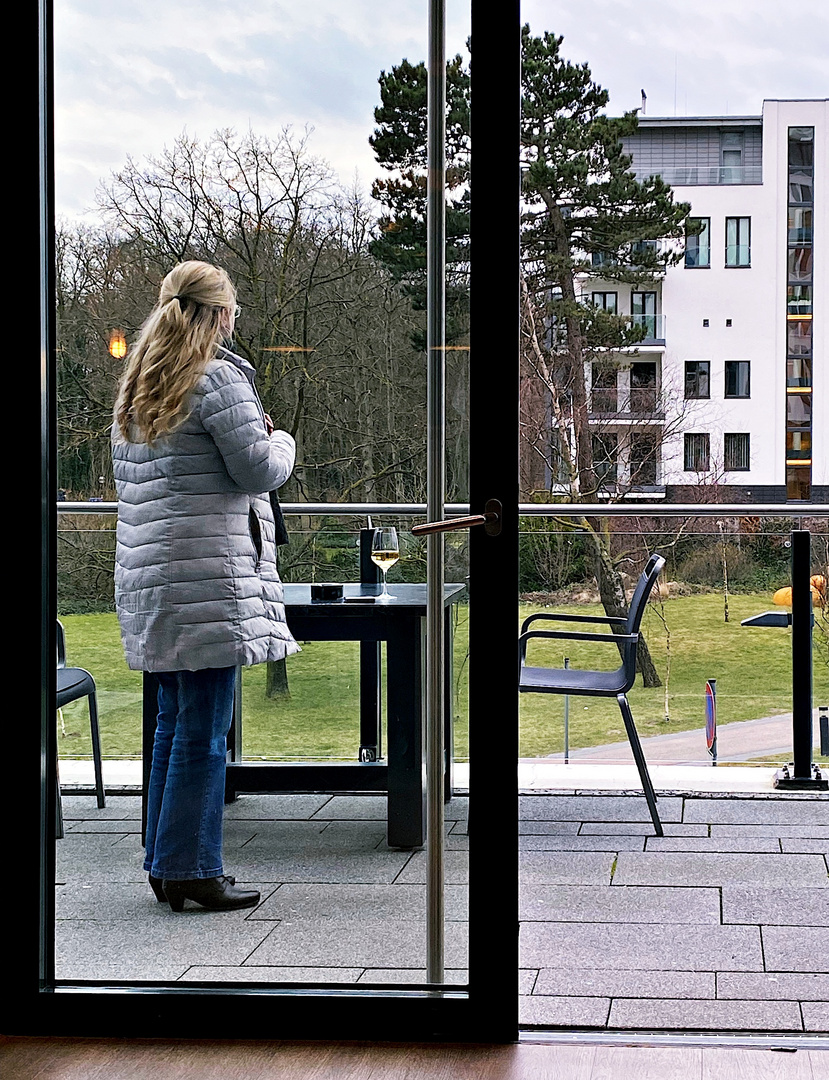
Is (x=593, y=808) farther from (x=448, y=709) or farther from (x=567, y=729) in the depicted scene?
(x=448, y=709)

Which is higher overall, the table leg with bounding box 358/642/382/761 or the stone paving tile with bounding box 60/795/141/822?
the table leg with bounding box 358/642/382/761

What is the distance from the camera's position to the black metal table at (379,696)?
215 centimetres

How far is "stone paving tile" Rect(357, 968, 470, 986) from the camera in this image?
7.05 ft

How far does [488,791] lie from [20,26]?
61.8 inches

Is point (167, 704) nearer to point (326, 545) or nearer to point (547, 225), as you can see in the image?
Result: point (326, 545)

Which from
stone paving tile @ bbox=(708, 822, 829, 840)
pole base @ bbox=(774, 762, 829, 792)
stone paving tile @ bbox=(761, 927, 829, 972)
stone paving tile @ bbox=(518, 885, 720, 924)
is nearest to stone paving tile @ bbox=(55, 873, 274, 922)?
stone paving tile @ bbox=(518, 885, 720, 924)

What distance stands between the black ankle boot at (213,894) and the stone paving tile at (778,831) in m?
1.70

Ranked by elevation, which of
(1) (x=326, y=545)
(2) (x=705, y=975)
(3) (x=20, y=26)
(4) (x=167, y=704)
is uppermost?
(3) (x=20, y=26)

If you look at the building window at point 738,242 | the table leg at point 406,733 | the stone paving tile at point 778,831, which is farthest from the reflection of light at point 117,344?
the building window at point 738,242

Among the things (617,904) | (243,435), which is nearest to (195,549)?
(243,435)

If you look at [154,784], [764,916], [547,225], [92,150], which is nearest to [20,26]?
[92,150]

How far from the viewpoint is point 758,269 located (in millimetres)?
8594

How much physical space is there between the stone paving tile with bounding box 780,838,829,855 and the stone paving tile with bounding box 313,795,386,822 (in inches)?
61.4

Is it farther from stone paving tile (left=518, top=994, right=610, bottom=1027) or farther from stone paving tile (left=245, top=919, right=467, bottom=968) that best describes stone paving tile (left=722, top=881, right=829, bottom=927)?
stone paving tile (left=245, top=919, right=467, bottom=968)
